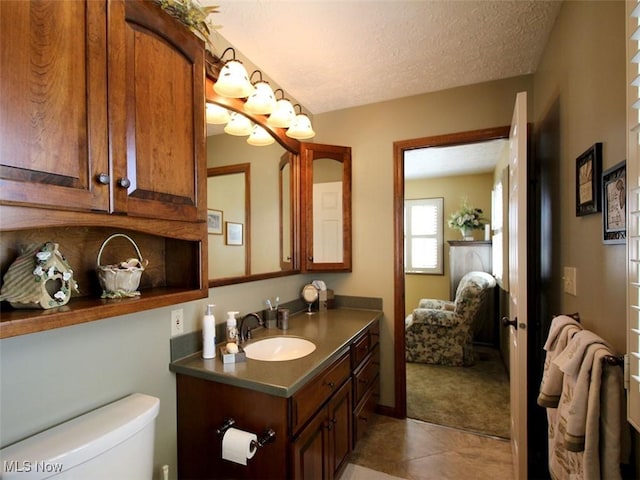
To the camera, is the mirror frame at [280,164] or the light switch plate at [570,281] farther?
the mirror frame at [280,164]

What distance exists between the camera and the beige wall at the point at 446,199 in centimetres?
475

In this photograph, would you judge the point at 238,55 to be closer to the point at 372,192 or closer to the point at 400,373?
the point at 372,192

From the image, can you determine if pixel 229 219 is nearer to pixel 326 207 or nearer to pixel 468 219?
pixel 326 207

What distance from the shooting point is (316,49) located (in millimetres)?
1902

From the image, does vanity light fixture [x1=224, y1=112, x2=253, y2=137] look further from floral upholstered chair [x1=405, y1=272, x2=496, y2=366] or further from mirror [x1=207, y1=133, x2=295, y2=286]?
floral upholstered chair [x1=405, y1=272, x2=496, y2=366]

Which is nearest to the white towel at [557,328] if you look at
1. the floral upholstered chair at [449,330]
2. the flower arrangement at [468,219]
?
the floral upholstered chair at [449,330]

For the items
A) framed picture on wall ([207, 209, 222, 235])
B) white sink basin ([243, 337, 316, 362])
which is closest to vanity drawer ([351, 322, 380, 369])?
white sink basin ([243, 337, 316, 362])

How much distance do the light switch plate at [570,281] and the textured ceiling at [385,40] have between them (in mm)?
1306

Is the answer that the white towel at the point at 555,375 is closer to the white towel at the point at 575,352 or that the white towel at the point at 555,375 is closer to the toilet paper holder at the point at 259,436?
the white towel at the point at 575,352

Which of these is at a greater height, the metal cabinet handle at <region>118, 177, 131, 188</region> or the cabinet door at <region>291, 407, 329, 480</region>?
the metal cabinet handle at <region>118, 177, 131, 188</region>

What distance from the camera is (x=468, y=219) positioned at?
4449mm

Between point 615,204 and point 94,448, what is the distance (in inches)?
69.4

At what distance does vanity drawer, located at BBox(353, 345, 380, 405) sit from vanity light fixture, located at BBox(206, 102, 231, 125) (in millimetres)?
1656

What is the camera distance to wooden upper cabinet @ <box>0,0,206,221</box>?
707 millimetres
